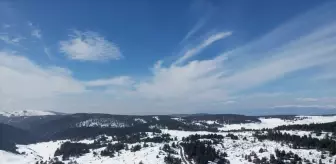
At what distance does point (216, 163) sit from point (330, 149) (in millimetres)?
65727

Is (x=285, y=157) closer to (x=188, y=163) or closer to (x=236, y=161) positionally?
(x=236, y=161)

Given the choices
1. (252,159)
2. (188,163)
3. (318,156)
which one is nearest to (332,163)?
(318,156)

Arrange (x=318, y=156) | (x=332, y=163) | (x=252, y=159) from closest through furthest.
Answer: (x=332, y=163)
(x=318, y=156)
(x=252, y=159)

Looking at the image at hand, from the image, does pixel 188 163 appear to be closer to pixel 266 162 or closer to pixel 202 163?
pixel 202 163

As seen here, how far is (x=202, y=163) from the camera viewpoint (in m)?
196

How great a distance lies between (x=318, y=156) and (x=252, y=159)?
36187 mm

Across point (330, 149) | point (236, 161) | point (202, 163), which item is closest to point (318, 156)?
point (330, 149)

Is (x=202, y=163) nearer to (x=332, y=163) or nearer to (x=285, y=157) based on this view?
(x=285, y=157)

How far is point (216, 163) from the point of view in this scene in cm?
19975

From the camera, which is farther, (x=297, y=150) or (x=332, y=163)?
(x=297, y=150)

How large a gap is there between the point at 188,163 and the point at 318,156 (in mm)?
73416

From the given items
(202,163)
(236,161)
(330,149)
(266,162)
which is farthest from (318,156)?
(202,163)

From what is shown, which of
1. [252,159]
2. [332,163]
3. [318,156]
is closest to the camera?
[332,163]

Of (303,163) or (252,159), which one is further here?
(252,159)
